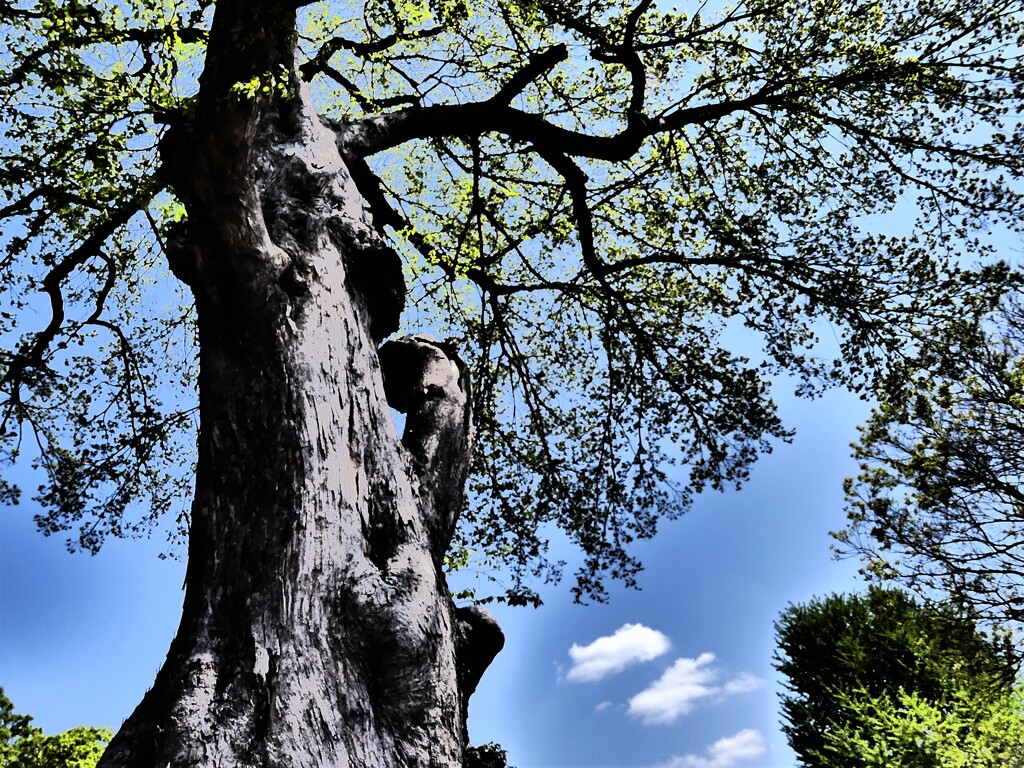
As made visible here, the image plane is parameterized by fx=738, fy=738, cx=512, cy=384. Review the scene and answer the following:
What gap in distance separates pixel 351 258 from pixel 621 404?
6428mm

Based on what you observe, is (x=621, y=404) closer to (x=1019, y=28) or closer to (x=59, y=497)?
(x=1019, y=28)

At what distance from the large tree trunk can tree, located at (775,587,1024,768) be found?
12.0 meters

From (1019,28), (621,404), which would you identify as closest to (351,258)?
(621,404)

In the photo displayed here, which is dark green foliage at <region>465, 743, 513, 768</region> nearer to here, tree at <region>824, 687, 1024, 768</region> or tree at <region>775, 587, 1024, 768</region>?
tree at <region>775, 587, 1024, 768</region>

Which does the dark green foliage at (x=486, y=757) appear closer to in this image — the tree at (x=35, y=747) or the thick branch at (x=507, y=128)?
the thick branch at (x=507, y=128)

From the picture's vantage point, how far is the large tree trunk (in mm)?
2816

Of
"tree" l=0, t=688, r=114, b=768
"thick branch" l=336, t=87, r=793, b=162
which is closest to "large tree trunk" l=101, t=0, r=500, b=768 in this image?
"thick branch" l=336, t=87, r=793, b=162

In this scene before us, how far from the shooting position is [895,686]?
15703 millimetres

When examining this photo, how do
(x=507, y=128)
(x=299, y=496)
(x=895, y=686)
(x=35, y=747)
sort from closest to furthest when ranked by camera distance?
(x=299, y=496), (x=507, y=128), (x=35, y=747), (x=895, y=686)

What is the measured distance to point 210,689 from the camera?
2834mm

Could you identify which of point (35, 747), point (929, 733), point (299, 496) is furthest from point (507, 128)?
point (929, 733)

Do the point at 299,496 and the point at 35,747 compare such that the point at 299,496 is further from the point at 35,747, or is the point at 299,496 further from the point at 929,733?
the point at 929,733

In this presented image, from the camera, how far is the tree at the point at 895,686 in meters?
12.7

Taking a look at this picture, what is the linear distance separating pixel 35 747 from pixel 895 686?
640 inches
